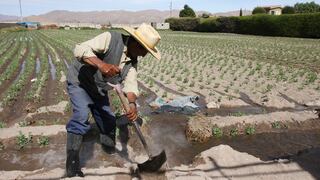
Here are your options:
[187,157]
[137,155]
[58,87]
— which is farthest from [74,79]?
[58,87]

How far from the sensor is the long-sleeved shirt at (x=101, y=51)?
3648mm

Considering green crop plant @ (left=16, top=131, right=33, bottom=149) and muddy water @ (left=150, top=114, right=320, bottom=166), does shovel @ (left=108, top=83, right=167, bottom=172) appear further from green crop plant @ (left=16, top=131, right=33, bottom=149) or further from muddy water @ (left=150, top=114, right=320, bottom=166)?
green crop plant @ (left=16, top=131, right=33, bottom=149)

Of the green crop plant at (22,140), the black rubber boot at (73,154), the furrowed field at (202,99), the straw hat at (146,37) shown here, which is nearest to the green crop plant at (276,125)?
the furrowed field at (202,99)

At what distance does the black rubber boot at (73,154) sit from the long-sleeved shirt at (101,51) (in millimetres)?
737

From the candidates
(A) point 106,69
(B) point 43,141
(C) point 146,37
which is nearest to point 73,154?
(A) point 106,69

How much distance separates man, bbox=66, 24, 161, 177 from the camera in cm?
374

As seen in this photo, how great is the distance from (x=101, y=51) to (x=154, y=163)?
1289 mm

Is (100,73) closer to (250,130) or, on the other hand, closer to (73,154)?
(73,154)

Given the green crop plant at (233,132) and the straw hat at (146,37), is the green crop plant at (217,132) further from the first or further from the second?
the straw hat at (146,37)

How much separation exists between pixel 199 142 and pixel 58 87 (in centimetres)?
536

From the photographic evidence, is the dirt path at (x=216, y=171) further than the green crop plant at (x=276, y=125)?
No

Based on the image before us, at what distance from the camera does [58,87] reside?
1006cm

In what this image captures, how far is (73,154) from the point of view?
4.10 m

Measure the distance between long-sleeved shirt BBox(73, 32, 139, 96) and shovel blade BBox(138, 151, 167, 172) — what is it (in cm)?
70
